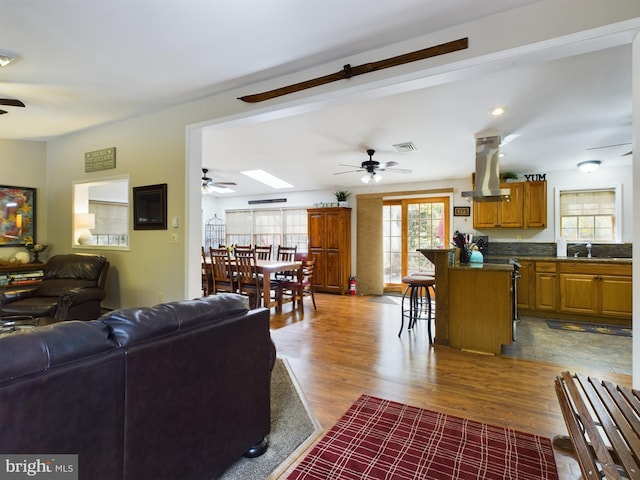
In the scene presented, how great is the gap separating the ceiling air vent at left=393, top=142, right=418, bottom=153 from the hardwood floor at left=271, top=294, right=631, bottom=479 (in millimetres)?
2555

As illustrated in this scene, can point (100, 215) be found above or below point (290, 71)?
below

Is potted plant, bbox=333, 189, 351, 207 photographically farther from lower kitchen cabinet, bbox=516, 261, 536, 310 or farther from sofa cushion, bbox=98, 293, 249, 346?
sofa cushion, bbox=98, 293, 249, 346

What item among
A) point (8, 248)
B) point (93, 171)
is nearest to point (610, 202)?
point (93, 171)

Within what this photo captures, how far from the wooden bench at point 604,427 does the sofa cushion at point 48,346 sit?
1.65 metres

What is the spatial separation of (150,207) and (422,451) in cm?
371

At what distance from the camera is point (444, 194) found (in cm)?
621

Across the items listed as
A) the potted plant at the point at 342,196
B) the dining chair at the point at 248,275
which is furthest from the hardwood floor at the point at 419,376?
the potted plant at the point at 342,196

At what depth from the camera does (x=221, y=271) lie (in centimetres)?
496

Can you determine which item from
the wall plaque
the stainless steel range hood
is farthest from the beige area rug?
the wall plaque

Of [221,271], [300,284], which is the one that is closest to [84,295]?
[221,271]

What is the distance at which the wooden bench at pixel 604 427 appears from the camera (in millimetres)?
1021

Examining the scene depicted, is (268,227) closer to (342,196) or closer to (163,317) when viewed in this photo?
(342,196)

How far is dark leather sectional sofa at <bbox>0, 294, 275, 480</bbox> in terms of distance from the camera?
886 millimetres

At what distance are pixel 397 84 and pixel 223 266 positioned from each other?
3593 mm
